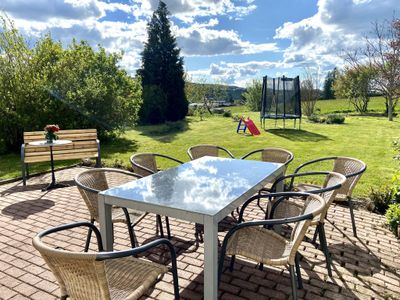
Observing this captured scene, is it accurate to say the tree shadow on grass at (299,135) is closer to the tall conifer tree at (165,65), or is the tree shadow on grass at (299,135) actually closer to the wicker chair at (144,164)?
the wicker chair at (144,164)

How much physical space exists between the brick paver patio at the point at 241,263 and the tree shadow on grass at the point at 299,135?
626 centimetres

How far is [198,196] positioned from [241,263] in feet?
3.08

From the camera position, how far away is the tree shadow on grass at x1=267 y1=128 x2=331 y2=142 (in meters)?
10.1

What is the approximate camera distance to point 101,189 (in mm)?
3000

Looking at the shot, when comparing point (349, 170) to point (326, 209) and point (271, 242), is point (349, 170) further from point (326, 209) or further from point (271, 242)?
point (271, 242)

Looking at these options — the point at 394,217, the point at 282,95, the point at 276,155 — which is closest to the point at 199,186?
the point at 276,155

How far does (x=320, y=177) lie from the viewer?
223 inches

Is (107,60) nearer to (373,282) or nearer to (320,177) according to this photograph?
(320,177)

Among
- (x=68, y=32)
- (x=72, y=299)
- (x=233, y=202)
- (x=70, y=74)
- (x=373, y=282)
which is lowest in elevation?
(x=373, y=282)

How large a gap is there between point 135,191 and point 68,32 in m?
11.1

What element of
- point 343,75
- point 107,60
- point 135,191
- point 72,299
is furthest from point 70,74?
point 343,75

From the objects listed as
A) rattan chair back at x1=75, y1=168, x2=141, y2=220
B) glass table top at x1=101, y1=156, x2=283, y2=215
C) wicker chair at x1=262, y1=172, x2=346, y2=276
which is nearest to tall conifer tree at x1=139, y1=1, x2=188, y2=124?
rattan chair back at x1=75, y1=168, x2=141, y2=220

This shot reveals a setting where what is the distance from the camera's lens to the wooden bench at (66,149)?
565cm

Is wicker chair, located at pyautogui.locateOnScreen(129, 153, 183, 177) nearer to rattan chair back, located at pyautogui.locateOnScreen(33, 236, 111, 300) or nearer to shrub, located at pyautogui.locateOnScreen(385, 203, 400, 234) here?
rattan chair back, located at pyautogui.locateOnScreen(33, 236, 111, 300)
